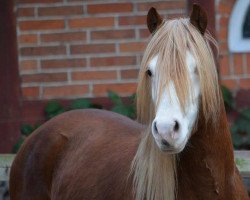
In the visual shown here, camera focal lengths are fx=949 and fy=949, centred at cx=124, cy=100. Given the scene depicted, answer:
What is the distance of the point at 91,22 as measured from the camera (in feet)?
21.9

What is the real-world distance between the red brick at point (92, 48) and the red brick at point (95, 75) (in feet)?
0.49

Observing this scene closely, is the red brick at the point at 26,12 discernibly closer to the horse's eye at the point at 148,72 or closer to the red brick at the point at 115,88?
the red brick at the point at 115,88

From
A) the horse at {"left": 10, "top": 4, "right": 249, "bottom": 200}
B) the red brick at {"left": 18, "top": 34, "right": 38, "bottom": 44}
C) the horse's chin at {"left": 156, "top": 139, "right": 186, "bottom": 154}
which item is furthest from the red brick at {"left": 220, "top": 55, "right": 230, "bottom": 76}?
the horse's chin at {"left": 156, "top": 139, "right": 186, "bottom": 154}

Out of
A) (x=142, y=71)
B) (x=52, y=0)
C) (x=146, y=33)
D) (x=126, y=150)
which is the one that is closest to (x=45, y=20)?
(x=52, y=0)

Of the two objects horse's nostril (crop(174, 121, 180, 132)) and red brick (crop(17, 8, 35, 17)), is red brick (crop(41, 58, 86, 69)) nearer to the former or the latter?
red brick (crop(17, 8, 35, 17))

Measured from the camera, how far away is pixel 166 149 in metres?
3.60

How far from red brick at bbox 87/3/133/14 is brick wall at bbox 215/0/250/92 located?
2.04 ft

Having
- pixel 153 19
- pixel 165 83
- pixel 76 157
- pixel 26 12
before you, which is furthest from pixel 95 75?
pixel 165 83

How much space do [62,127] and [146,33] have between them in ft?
5.93

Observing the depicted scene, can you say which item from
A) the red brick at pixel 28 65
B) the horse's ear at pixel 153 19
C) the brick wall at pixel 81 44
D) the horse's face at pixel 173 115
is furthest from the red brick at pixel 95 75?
the horse's face at pixel 173 115

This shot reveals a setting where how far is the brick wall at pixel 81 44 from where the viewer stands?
662 centimetres

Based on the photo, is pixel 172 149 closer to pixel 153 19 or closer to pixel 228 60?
pixel 153 19

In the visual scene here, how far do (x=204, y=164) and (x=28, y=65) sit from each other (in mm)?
3054

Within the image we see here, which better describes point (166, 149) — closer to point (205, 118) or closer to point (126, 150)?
point (205, 118)
